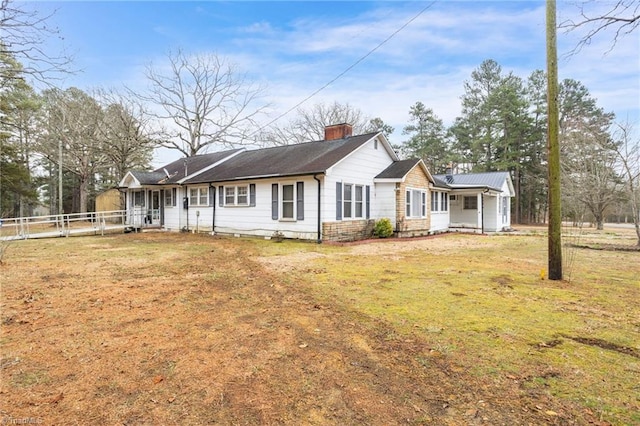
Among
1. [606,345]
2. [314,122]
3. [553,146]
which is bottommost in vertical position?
[606,345]

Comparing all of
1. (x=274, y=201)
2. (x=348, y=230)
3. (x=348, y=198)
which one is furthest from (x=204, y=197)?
(x=348, y=230)

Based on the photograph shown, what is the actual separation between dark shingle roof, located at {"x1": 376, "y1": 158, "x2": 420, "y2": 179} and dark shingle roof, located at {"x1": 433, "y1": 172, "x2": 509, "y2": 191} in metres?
6.22

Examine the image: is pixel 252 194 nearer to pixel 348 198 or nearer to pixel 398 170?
pixel 348 198

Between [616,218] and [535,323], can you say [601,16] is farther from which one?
[616,218]

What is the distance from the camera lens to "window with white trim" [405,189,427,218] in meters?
16.3

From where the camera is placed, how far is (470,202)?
21969mm

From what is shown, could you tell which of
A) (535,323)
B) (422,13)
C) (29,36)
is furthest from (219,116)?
(535,323)

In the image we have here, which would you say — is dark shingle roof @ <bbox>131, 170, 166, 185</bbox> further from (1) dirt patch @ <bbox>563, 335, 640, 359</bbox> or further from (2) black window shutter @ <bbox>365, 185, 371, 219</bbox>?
(1) dirt patch @ <bbox>563, 335, 640, 359</bbox>

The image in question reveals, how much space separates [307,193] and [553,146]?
8.70 m

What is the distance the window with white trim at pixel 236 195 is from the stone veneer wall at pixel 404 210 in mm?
7195

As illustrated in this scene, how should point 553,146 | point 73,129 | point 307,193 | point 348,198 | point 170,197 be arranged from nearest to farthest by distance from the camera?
point 553,146
point 307,193
point 348,198
point 170,197
point 73,129

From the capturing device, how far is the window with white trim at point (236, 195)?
15.9 meters

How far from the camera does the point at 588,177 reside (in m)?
18.2

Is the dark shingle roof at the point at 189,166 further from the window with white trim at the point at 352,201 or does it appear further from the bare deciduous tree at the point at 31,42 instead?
the bare deciduous tree at the point at 31,42
